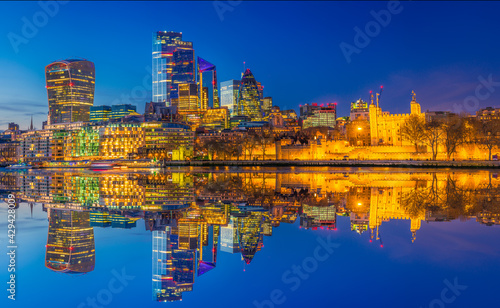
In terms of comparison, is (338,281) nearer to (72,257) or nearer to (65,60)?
(72,257)

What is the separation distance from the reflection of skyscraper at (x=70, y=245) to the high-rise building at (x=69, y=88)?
157485 millimetres

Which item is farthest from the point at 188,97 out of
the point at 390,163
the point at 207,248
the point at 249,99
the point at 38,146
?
the point at 207,248

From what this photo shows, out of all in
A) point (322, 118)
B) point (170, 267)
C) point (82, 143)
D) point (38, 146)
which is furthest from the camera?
point (322, 118)

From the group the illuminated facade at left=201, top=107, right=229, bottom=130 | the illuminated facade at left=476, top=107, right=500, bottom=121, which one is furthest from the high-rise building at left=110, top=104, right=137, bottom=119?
the illuminated facade at left=476, top=107, right=500, bottom=121

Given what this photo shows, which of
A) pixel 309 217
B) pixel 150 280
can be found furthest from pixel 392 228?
pixel 150 280

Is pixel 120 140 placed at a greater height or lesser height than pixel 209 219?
greater

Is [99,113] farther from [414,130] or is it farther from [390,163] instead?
[390,163]

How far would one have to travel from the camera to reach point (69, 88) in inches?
6319

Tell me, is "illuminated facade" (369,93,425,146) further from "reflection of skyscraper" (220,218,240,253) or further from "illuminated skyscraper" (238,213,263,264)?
"reflection of skyscraper" (220,218,240,253)

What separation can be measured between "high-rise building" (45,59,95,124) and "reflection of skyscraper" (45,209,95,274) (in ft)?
517

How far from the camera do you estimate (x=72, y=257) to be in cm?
892

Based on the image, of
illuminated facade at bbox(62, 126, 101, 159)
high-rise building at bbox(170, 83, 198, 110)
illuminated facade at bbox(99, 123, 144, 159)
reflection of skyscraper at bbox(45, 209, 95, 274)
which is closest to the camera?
reflection of skyscraper at bbox(45, 209, 95, 274)

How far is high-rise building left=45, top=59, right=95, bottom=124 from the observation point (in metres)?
158

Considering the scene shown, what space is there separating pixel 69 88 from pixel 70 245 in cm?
16442
